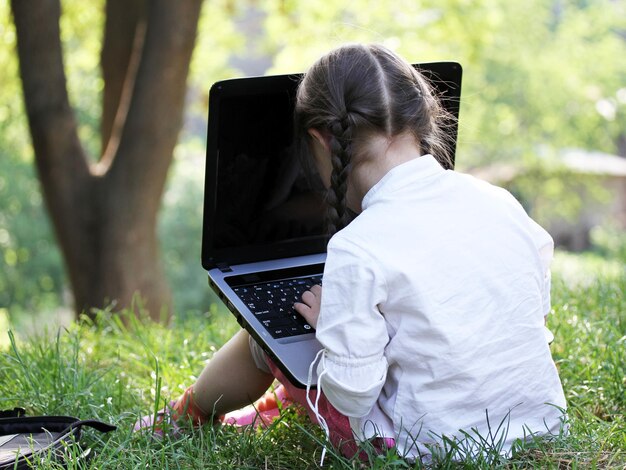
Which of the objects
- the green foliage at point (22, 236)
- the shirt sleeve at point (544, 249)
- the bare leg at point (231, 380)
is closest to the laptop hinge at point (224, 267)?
the bare leg at point (231, 380)

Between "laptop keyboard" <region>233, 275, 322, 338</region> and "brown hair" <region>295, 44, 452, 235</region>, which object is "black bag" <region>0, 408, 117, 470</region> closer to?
"laptop keyboard" <region>233, 275, 322, 338</region>

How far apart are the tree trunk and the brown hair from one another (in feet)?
11.3

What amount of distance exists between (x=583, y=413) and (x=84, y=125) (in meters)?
12.0

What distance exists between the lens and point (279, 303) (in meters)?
2.04

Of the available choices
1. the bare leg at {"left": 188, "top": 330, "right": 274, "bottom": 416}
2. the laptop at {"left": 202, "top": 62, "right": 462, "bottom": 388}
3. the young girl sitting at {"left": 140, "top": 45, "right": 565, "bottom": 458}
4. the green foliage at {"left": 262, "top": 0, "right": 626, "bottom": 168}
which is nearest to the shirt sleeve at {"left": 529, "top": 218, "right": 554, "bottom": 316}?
the young girl sitting at {"left": 140, "top": 45, "right": 565, "bottom": 458}

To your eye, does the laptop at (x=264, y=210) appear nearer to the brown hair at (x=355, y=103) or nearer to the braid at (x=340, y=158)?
the brown hair at (x=355, y=103)

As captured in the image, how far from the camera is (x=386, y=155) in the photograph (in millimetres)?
1866

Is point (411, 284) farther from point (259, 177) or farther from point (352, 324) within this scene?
point (259, 177)

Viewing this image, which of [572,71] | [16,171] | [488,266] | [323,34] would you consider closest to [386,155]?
[488,266]

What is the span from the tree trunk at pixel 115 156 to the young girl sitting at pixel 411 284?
344 centimetres

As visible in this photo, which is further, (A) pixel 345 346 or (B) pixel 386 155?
(B) pixel 386 155

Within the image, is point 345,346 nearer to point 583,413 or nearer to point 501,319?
point 501,319

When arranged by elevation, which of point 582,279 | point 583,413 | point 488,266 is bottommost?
point 582,279

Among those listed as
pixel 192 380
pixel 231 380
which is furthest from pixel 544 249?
pixel 192 380
